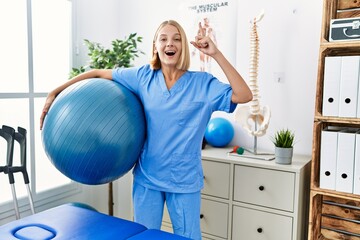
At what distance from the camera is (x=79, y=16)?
2.70 metres

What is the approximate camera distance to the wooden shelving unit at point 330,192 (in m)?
1.75

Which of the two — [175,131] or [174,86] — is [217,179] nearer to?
[175,131]

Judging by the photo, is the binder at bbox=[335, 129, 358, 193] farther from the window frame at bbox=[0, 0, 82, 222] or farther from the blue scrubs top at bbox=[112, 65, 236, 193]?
the window frame at bbox=[0, 0, 82, 222]

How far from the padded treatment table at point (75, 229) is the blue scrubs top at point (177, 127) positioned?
0.37 metres

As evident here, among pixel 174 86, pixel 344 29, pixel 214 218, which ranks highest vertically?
pixel 344 29

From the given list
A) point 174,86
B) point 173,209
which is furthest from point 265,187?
point 174,86

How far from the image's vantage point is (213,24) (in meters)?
2.58

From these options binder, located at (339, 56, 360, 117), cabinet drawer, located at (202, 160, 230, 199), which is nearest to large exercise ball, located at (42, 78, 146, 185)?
cabinet drawer, located at (202, 160, 230, 199)

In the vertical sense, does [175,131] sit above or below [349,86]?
below

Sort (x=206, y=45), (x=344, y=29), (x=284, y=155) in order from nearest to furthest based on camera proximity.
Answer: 1. (x=206, y=45)
2. (x=344, y=29)
3. (x=284, y=155)

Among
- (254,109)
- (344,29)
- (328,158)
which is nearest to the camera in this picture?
(344,29)

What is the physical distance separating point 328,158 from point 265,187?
0.40 m

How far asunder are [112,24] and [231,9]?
109 cm

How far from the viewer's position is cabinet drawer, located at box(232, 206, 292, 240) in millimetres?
1973
